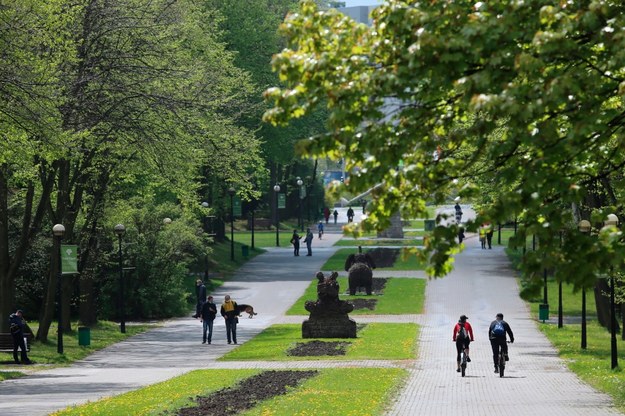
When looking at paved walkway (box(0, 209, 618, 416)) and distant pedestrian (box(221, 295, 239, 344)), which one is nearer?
paved walkway (box(0, 209, 618, 416))

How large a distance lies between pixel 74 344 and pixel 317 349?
7928 mm

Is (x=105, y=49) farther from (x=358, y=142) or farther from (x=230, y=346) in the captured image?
(x=358, y=142)


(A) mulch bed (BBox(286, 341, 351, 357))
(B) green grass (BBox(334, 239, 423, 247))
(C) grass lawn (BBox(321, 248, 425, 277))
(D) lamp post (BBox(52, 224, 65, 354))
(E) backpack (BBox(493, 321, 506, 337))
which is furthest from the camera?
(B) green grass (BBox(334, 239, 423, 247))

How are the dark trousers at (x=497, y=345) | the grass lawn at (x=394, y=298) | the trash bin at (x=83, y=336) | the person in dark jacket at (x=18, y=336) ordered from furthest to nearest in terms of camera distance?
the grass lawn at (x=394, y=298)
the trash bin at (x=83, y=336)
the person in dark jacket at (x=18, y=336)
the dark trousers at (x=497, y=345)

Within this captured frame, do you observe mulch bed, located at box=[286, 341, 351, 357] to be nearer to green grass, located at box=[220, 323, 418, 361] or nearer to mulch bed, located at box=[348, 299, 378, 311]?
green grass, located at box=[220, 323, 418, 361]

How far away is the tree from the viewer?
11.3 metres

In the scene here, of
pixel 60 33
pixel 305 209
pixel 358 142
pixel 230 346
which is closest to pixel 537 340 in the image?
pixel 230 346

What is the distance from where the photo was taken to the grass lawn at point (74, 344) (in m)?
35.6

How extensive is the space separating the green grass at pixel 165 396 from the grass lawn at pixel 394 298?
19.2 meters

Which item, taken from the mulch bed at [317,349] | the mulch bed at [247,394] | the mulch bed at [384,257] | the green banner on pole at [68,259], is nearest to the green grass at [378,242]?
the mulch bed at [384,257]

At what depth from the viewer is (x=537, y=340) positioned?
129 ft

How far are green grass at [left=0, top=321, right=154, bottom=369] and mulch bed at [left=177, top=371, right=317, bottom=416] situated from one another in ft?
28.5

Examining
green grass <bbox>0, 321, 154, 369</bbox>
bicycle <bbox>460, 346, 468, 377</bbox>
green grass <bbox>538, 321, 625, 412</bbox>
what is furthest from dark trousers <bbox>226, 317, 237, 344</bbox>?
bicycle <bbox>460, 346, 468, 377</bbox>

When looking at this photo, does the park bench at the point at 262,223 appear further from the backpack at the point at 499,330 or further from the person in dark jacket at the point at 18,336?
the backpack at the point at 499,330
